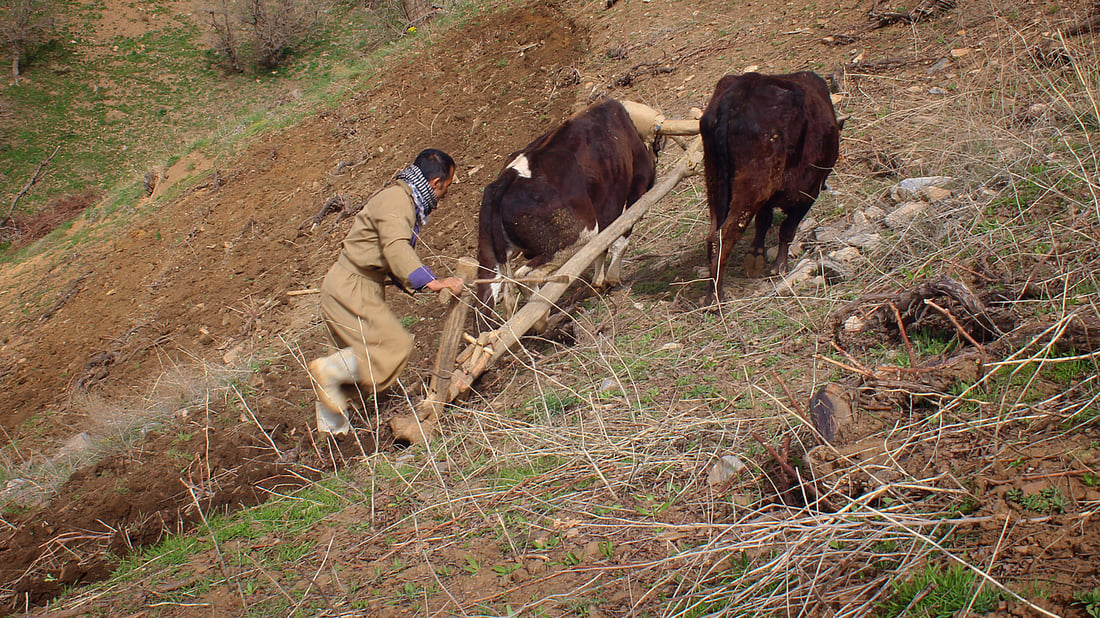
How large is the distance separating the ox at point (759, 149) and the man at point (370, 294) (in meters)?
1.81

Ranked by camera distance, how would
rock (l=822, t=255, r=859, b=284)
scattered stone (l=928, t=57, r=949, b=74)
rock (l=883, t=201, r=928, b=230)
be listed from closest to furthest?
rock (l=822, t=255, r=859, b=284), rock (l=883, t=201, r=928, b=230), scattered stone (l=928, t=57, r=949, b=74)

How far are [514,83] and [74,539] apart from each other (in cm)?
895

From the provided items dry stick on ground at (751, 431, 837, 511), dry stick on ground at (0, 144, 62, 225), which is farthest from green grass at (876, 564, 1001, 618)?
dry stick on ground at (0, 144, 62, 225)

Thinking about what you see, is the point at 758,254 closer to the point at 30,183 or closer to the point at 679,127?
the point at 679,127

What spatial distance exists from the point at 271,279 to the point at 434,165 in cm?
485

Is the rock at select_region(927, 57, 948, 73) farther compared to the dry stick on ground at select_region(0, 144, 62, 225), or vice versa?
the dry stick on ground at select_region(0, 144, 62, 225)

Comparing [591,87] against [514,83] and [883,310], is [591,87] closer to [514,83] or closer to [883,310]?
[514,83]

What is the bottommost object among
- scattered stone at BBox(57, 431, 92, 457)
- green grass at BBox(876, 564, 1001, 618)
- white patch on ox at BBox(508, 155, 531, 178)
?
scattered stone at BBox(57, 431, 92, 457)

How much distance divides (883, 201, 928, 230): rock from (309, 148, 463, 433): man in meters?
2.93

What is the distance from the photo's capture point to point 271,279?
832 centimetres

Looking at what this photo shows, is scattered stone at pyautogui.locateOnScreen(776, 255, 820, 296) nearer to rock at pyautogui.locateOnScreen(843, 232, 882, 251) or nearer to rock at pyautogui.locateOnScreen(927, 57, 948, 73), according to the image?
rock at pyautogui.locateOnScreen(843, 232, 882, 251)

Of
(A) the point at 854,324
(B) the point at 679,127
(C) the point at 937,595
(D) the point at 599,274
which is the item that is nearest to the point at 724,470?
(C) the point at 937,595

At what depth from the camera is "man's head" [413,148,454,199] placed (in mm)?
4230

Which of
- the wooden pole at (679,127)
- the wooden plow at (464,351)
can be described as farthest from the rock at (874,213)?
the wooden plow at (464,351)
